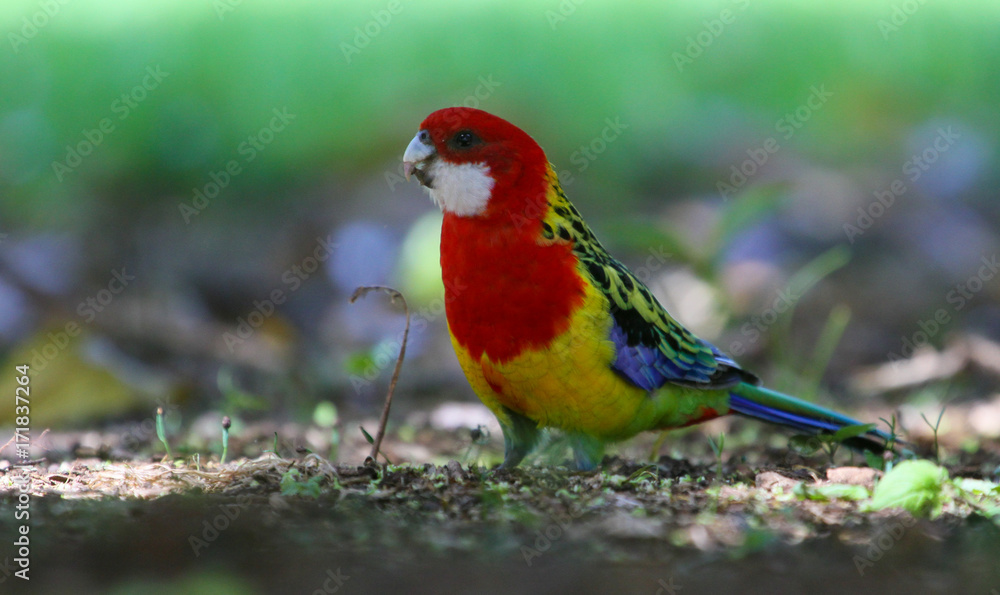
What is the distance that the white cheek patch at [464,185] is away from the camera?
3760 mm

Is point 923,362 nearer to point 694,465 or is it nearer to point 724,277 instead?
point 724,277

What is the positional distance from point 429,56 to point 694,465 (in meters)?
6.89

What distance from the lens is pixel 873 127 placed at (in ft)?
32.9
